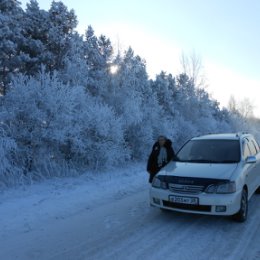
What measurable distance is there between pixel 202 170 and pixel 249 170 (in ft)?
4.53

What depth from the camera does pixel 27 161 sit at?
12.0 m

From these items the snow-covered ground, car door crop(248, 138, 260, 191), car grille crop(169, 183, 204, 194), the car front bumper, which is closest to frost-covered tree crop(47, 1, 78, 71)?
the snow-covered ground

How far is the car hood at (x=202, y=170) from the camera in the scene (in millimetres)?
6047

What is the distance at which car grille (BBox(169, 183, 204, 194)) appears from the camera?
5.87m

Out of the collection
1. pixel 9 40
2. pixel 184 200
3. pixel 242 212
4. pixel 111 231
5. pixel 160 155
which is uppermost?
pixel 9 40

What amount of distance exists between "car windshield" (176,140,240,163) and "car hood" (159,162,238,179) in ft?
1.01

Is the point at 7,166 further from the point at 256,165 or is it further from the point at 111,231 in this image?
the point at 256,165

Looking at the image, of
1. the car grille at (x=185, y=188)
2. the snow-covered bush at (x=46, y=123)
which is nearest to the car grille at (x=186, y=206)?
the car grille at (x=185, y=188)

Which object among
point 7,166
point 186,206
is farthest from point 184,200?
point 7,166

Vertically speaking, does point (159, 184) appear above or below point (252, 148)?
below

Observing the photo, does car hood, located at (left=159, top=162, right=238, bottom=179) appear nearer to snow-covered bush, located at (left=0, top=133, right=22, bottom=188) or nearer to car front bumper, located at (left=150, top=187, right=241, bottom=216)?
car front bumper, located at (left=150, top=187, right=241, bottom=216)

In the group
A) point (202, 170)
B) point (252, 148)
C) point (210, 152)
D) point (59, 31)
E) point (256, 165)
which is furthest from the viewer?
point (59, 31)

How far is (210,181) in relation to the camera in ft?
19.3

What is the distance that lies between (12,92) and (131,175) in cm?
582
